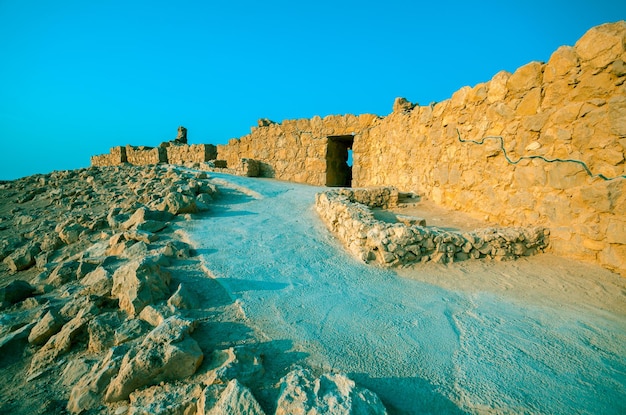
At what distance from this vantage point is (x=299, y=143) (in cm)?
1166

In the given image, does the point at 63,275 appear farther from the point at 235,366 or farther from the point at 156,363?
the point at 235,366

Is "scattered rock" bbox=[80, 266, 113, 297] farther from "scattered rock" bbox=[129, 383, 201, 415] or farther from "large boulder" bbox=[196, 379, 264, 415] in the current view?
"large boulder" bbox=[196, 379, 264, 415]

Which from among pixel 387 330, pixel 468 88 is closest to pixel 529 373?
pixel 387 330

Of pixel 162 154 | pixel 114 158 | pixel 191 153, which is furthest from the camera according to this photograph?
pixel 114 158

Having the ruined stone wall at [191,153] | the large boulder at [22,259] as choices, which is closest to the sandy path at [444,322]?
the large boulder at [22,259]

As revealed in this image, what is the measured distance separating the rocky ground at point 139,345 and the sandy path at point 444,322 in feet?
1.03

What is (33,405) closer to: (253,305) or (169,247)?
(253,305)

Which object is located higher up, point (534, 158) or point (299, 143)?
point (299, 143)

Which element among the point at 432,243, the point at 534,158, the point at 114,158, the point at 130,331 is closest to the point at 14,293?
the point at 130,331

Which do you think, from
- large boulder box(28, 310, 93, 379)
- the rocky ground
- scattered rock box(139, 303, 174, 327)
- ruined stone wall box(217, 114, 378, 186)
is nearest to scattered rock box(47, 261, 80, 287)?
the rocky ground

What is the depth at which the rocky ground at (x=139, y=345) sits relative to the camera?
1778 mm

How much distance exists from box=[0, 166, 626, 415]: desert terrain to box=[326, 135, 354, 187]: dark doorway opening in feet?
22.6

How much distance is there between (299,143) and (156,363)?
1031cm

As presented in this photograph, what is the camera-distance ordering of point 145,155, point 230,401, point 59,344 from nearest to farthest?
point 230,401, point 59,344, point 145,155
